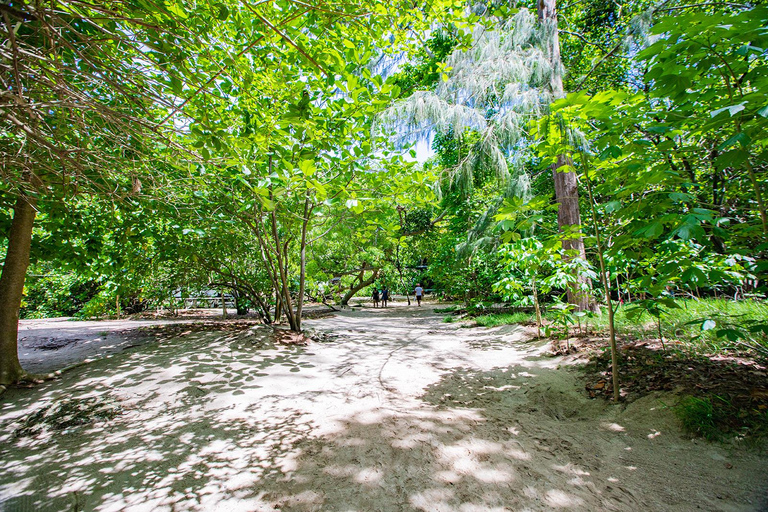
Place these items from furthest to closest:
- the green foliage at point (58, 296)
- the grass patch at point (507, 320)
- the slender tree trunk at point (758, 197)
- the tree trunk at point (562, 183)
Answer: the green foliage at point (58, 296), the grass patch at point (507, 320), the tree trunk at point (562, 183), the slender tree trunk at point (758, 197)

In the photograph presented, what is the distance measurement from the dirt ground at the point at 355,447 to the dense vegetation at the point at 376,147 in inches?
27.7

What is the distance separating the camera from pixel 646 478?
5.51 feet

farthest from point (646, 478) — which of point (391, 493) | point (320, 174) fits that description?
point (320, 174)

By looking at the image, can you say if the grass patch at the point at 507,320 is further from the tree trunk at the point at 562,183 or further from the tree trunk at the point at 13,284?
the tree trunk at the point at 13,284

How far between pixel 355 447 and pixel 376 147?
148 inches

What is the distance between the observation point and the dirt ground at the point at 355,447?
160 cm

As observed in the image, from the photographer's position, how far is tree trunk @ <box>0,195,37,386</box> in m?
3.24

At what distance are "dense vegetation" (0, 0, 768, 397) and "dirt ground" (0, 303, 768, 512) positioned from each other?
2.31 ft

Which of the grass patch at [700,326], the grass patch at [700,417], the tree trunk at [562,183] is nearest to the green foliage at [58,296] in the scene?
the tree trunk at [562,183]

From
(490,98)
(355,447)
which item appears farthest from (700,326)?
(490,98)

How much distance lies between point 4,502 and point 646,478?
371 cm

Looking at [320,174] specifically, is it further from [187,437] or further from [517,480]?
→ [517,480]

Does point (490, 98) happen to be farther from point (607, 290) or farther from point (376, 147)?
point (607, 290)

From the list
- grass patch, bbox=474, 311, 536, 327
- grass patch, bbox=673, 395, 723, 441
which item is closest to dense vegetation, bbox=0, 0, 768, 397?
grass patch, bbox=673, 395, 723, 441
